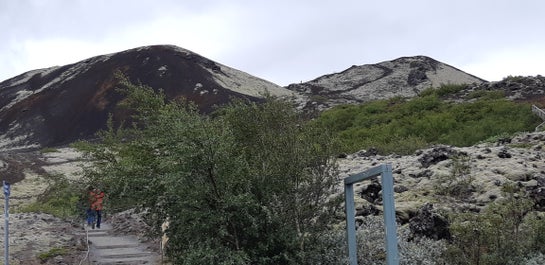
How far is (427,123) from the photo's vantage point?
118ft

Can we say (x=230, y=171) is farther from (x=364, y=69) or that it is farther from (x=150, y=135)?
(x=364, y=69)

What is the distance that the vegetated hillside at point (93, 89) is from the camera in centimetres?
6656

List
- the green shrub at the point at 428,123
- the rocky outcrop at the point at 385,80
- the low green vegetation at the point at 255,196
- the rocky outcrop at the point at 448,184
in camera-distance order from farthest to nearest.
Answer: the rocky outcrop at the point at 385,80
the green shrub at the point at 428,123
the rocky outcrop at the point at 448,184
the low green vegetation at the point at 255,196

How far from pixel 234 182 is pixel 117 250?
25.1 ft

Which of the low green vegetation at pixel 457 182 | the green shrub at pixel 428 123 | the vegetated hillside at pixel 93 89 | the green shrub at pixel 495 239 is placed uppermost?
the vegetated hillside at pixel 93 89

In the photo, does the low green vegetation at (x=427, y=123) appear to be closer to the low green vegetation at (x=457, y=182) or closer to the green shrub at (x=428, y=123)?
the green shrub at (x=428, y=123)

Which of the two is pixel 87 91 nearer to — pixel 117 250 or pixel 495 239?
pixel 117 250

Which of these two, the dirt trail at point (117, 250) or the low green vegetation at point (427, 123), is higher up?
the low green vegetation at point (427, 123)

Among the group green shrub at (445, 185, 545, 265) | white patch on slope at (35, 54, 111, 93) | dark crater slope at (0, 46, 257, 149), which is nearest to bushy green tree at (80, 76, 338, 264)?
green shrub at (445, 185, 545, 265)

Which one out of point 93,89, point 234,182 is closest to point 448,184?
point 234,182

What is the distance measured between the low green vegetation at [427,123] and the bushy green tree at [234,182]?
14.1 metres

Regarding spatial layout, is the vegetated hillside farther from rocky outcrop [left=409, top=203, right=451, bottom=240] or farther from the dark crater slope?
rocky outcrop [left=409, top=203, right=451, bottom=240]

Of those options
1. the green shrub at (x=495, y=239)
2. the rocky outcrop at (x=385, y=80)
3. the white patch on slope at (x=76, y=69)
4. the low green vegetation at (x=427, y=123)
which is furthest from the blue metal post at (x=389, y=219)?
the white patch on slope at (x=76, y=69)

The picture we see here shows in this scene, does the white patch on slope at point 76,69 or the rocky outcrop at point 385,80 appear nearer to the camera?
the rocky outcrop at point 385,80
